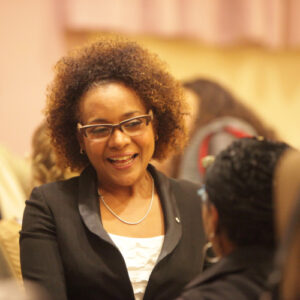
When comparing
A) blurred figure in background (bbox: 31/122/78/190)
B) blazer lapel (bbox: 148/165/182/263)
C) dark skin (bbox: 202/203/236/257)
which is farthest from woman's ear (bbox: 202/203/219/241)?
blurred figure in background (bbox: 31/122/78/190)

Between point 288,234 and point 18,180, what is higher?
point 288,234

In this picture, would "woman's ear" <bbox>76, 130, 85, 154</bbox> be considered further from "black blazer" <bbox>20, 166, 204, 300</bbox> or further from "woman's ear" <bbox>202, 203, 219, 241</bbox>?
"woman's ear" <bbox>202, 203, 219, 241</bbox>

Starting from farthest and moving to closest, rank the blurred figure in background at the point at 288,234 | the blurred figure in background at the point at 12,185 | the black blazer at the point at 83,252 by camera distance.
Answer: the blurred figure in background at the point at 12,185 → the black blazer at the point at 83,252 → the blurred figure in background at the point at 288,234

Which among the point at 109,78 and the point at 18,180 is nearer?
the point at 109,78

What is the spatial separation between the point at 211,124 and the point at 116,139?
1.56 m

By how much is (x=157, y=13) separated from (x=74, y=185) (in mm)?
2215

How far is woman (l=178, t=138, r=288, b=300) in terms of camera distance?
3.22ft

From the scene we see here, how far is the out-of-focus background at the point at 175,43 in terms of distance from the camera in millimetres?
3199

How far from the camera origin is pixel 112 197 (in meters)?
1.49

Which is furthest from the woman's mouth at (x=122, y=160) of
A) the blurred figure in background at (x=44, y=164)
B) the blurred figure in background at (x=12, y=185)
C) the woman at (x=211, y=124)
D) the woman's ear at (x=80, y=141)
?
the woman at (x=211, y=124)

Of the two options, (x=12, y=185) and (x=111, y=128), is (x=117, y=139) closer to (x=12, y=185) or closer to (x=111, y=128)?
(x=111, y=128)

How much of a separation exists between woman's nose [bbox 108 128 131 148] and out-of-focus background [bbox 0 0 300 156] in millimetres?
1808

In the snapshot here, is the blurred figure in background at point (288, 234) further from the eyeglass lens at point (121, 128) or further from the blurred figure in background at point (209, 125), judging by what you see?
the blurred figure in background at point (209, 125)

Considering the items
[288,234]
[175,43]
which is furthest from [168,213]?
[175,43]
